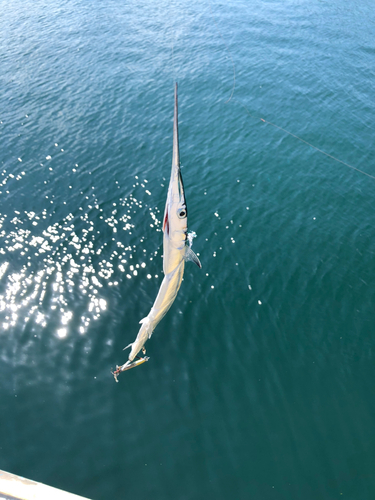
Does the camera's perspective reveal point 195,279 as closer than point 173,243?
No

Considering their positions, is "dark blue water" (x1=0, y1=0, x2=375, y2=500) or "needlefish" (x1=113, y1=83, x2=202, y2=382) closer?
"needlefish" (x1=113, y1=83, x2=202, y2=382)

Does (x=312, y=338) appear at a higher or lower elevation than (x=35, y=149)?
lower

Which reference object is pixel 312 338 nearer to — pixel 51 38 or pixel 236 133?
pixel 236 133

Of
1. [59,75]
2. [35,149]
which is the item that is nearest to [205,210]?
[35,149]

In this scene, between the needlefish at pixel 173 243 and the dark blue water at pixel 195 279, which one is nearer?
the needlefish at pixel 173 243

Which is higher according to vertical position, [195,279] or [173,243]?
[173,243]

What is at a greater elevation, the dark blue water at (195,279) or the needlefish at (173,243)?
the needlefish at (173,243)

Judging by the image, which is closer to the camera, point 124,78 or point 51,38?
point 124,78

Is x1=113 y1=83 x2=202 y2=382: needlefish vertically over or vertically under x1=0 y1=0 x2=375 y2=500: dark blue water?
over
